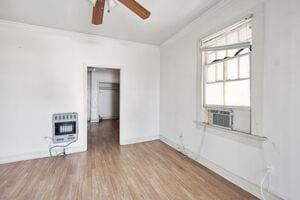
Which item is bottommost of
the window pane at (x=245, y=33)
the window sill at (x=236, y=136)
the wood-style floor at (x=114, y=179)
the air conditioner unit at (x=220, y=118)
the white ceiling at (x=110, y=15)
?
the wood-style floor at (x=114, y=179)

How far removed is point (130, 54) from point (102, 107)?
4.67 meters

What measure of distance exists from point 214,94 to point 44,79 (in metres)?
3.38

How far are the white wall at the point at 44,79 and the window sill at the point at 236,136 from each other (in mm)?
2057

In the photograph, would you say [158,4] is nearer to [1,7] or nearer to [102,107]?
[1,7]

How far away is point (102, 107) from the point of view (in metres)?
7.77

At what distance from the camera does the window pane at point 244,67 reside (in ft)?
6.55

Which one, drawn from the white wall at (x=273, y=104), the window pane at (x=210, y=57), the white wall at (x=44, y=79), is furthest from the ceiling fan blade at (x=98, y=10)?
the window pane at (x=210, y=57)

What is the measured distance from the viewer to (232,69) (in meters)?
2.24

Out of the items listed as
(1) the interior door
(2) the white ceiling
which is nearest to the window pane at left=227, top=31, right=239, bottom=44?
(2) the white ceiling

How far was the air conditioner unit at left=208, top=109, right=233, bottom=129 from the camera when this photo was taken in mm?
2203

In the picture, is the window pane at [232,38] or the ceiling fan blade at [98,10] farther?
the window pane at [232,38]

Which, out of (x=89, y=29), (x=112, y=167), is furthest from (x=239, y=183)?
(x=89, y=29)

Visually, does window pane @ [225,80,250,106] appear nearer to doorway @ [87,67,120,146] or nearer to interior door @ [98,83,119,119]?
doorway @ [87,67,120,146]

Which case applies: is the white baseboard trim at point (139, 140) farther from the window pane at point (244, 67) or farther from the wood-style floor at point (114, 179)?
the window pane at point (244, 67)
